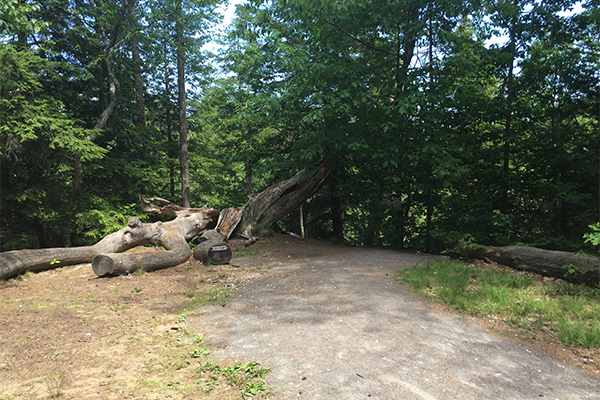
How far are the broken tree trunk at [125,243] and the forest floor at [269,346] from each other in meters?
0.79

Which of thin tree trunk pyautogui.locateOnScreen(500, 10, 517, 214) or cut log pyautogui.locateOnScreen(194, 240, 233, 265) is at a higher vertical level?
thin tree trunk pyautogui.locateOnScreen(500, 10, 517, 214)

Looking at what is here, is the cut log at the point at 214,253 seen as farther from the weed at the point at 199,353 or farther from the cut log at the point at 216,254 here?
the weed at the point at 199,353

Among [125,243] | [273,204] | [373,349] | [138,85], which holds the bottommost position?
[373,349]

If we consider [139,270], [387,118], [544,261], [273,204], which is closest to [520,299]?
[544,261]

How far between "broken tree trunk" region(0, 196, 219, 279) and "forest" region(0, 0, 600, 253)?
2103mm

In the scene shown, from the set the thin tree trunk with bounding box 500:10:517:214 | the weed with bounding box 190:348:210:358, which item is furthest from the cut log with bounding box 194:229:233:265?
the thin tree trunk with bounding box 500:10:517:214

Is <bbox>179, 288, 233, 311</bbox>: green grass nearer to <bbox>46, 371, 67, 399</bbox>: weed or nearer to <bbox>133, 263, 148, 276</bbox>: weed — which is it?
<bbox>133, 263, 148, 276</bbox>: weed

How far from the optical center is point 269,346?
Result: 3830mm

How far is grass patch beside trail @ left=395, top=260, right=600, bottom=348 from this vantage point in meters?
4.34

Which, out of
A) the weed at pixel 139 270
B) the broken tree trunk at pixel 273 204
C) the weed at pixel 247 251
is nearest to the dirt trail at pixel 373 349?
the weed at pixel 139 270

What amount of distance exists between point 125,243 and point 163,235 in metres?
0.99

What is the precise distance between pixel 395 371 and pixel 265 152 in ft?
38.5

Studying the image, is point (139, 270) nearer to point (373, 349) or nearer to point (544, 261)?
point (373, 349)

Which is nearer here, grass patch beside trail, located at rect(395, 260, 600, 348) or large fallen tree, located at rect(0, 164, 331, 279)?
grass patch beside trail, located at rect(395, 260, 600, 348)
